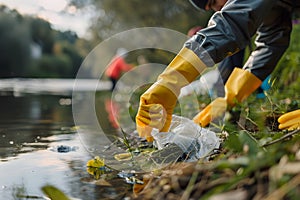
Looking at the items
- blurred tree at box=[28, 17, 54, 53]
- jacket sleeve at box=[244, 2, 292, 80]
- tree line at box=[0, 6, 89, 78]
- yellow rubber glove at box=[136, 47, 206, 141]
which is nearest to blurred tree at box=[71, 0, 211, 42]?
tree line at box=[0, 6, 89, 78]

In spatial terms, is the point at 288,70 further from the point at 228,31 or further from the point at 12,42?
the point at 12,42

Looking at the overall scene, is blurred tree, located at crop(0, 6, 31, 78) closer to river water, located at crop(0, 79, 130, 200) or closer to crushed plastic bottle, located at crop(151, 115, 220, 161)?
river water, located at crop(0, 79, 130, 200)

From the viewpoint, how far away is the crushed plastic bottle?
2.05 m

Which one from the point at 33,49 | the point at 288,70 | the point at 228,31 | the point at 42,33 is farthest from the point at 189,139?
the point at 33,49

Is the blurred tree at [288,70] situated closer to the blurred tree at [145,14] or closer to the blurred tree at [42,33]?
the blurred tree at [145,14]

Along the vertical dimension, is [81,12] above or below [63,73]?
Answer: below

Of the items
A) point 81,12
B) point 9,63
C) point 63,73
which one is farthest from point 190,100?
point 63,73

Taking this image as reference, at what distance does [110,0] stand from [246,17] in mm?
15671

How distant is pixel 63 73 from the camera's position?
4325 cm

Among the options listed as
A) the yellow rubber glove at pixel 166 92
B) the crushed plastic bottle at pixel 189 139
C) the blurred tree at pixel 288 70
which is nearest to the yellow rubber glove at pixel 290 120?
the crushed plastic bottle at pixel 189 139

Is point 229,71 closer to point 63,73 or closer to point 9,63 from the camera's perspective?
point 9,63

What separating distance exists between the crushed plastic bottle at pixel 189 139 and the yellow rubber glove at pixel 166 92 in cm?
7

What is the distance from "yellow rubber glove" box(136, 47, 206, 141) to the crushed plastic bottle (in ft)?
0.22

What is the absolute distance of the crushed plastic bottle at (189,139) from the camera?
2.05 meters
